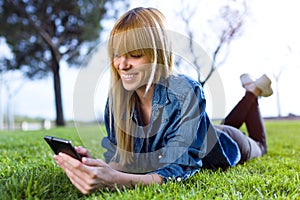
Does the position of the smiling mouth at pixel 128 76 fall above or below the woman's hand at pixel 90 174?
above

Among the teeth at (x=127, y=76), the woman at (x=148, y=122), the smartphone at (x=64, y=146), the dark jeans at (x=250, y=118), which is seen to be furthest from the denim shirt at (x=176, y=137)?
the dark jeans at (x=250, y=118)

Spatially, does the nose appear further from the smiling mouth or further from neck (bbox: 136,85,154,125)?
neck (bbox: 136,85,154,125)

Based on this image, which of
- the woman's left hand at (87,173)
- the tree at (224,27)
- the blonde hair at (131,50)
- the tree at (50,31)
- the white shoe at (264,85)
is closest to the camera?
the woman's left hand at (87,173)

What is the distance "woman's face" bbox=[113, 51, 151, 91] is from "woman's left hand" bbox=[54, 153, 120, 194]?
1.13 feet

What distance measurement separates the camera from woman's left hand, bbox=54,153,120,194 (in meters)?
0.79

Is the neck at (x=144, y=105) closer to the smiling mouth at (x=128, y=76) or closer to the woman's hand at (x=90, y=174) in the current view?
the smiling mouth at (x=128, y=76)

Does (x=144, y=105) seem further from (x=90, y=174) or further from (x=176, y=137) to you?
(x=90, y=174)

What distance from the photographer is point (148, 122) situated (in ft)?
3.91

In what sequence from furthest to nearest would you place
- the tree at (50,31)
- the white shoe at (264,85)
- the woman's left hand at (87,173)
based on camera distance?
the tree at (50,31) → the white shoe at (264,85) → the woman's left hand at (87,173)

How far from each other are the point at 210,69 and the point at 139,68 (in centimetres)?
58

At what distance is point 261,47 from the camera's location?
3.29 metres

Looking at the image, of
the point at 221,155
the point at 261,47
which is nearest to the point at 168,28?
the point at 221,155

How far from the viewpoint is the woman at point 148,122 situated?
89cm

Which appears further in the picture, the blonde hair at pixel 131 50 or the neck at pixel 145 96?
the neck at pixel 145 96
